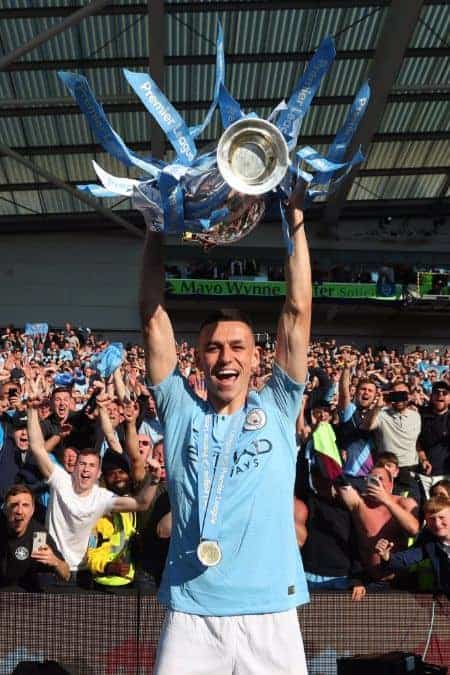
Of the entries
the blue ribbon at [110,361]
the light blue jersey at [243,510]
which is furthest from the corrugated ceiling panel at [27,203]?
the light blue jersey at [243,510]

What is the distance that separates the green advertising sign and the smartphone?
75.5 ft

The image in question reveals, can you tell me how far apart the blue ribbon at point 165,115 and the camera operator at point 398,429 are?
507 cm

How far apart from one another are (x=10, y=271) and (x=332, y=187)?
28.8 meters

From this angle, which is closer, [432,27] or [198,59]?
[432,27]

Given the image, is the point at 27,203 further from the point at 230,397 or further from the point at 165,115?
the point at 230,397

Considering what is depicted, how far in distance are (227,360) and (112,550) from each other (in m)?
2.63

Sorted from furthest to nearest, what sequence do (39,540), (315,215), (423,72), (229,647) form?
(315,215) < (423,72) < (39,540) < (229,647)

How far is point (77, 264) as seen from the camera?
30609 mm

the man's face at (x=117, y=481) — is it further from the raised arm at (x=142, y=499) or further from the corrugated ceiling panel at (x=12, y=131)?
the corrugated ceiling panel at (x=12, y=131)

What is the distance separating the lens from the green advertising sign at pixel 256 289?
27969 mm

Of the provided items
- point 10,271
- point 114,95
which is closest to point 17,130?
point 114,95

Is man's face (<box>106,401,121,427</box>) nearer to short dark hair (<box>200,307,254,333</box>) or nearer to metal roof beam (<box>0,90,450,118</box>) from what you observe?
short dark hair (<box>200,307,254,333</box>)

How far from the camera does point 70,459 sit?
5.58 metres

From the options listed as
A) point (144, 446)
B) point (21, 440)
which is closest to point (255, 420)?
point (144, 446)
